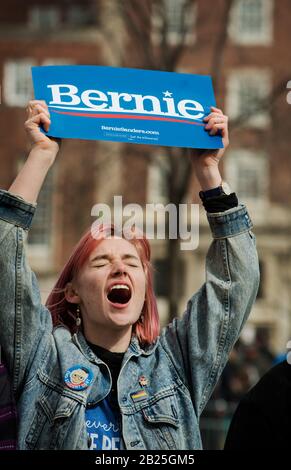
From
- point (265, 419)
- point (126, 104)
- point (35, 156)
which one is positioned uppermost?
point (126, 104)

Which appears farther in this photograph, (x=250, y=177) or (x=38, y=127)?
(x=250, y=177)

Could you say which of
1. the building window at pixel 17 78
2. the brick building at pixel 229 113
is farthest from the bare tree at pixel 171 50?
the building window at pixel 17 78

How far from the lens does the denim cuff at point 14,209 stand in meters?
3.07

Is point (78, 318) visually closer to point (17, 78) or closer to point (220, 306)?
point (220, 306)

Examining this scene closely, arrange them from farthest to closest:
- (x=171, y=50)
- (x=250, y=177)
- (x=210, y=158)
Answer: (x=250, y=177), (x=171, y=50), (x=210, y=158)

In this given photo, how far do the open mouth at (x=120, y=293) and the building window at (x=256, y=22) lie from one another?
99.1ft

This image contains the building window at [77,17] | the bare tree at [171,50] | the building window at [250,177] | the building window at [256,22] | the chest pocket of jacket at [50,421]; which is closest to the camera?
the chest pocket of jacket at [50,421]

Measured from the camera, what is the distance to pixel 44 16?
112ft

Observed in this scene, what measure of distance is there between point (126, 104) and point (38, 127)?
36 cm

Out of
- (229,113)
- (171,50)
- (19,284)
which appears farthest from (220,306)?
(229,113)

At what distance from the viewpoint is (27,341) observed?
10.2ft

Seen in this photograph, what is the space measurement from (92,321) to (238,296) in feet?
1.74

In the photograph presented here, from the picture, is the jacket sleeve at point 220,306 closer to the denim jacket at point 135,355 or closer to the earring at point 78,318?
the denim jacket at point 135,355
